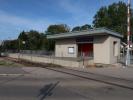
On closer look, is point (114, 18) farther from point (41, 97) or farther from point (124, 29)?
point (41, 97)

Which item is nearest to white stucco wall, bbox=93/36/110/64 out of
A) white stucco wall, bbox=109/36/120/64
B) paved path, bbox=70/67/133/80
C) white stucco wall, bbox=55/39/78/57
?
white stucco wall, bbox=109/36/120/64

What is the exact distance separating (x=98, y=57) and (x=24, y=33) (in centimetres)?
7454

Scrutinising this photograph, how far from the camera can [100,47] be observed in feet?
124

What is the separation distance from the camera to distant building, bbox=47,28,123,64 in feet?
121

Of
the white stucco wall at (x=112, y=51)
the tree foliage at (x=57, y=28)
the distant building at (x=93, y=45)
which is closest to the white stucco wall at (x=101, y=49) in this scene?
the distant building at (x=93, y=45)

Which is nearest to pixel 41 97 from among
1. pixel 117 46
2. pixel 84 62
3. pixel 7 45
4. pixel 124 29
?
pixel 84 62

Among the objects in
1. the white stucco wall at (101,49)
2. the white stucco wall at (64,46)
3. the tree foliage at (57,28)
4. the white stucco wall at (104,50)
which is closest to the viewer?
the white stucco wall at (104,50)

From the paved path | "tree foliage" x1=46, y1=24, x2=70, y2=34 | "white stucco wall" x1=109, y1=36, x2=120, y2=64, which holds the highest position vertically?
"tree foliage" x1=46, y1=24, x2=70, y2=34

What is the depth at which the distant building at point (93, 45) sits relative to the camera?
3675 cm

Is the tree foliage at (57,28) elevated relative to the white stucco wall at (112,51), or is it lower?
elevated

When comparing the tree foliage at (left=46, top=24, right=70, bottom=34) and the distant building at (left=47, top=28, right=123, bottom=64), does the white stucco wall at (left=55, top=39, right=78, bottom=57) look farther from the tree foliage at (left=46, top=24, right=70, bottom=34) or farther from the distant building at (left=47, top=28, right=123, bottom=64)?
the tree foliage at (left=46, top=24, right=70, bottom=34)

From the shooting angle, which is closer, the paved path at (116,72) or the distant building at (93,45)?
the paved path at (116,72)

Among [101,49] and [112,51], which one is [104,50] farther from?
[112,51]

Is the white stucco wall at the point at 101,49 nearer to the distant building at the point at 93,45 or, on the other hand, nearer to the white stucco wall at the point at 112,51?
the distant building at the point at 93,45
